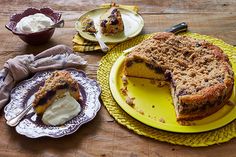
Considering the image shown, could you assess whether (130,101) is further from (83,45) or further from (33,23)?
(33,23)

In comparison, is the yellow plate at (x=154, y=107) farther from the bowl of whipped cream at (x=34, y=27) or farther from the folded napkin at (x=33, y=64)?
the bowl of whipped cream at (x=34, y=27)

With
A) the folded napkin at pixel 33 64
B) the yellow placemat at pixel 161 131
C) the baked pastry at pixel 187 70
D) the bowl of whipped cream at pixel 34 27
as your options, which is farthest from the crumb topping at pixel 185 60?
the bowl of whipped cream at pixel 34 27

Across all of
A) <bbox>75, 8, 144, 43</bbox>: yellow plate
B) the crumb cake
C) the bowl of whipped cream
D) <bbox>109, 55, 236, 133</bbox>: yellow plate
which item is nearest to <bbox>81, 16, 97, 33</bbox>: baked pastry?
<bbox>75, 8, 144, 43</bbox>: yellow plate

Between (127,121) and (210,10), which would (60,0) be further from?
(127,121)

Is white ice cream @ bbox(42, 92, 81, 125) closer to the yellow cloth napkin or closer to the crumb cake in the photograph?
the crumb cake

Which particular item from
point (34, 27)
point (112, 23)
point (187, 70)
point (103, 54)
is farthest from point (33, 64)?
point (187, 70)

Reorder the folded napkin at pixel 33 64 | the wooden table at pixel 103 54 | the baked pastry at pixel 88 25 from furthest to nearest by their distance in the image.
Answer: the baked pastry at pixel 88 25, the folded napkin at pixel 33 64, the wooden table at pixel 103 54

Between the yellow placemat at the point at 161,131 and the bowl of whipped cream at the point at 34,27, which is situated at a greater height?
the bowl of whipped cream at the point at 34,27
